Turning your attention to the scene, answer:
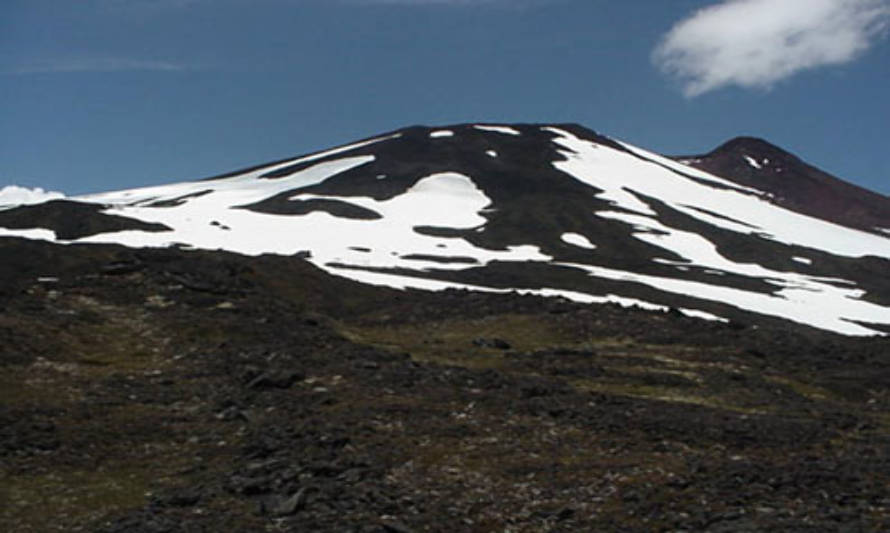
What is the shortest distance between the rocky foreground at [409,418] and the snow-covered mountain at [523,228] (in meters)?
32.3

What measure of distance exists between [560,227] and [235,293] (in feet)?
266

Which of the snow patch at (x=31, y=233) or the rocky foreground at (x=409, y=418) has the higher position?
the snow patch at (x=31, y=233)

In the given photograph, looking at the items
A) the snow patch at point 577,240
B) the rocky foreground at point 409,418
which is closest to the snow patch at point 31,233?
the rocky foreground at point 409,418

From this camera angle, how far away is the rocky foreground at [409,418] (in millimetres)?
23141

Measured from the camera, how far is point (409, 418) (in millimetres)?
32750

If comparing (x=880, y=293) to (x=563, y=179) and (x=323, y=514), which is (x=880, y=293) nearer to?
(x=563, y=179)

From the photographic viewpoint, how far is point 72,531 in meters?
21.9

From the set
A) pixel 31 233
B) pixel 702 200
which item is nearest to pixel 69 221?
pixel 31 233

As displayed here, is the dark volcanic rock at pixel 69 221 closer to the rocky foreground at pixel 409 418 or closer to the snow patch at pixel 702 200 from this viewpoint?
the rocky foreground at pixel 409 418

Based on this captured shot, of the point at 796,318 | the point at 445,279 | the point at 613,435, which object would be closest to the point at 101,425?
the point at 613,435

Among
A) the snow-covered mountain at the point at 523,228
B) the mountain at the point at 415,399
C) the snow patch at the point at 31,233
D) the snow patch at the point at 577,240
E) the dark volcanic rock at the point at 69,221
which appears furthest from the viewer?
the snow patch at the point at 577,240

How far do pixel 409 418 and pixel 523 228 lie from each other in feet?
319

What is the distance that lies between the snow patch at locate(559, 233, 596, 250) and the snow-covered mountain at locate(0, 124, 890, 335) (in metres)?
0.56

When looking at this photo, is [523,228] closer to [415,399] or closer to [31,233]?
[31,233]
